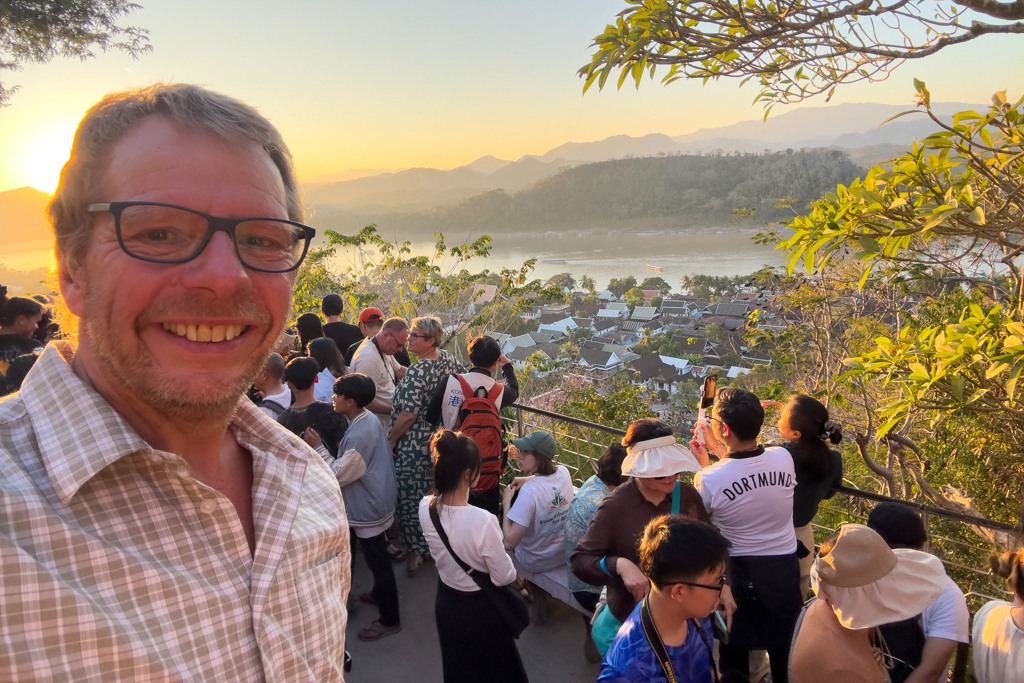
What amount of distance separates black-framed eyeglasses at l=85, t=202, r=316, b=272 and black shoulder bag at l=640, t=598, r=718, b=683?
5.34ft

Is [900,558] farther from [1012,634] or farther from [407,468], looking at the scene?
[407,468]

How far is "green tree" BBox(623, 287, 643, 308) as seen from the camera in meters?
47.4

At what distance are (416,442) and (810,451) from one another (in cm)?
240

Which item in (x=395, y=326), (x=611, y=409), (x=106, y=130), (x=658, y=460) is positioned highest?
(x=106, y=130)

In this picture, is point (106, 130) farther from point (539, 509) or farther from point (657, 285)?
point (657, 285)

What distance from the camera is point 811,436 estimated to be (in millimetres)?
2965

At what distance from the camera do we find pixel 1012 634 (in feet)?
6.23

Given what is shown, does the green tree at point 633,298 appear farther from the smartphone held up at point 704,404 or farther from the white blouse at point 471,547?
the white blouse at point 471,547

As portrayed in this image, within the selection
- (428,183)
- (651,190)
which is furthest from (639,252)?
(428,183)

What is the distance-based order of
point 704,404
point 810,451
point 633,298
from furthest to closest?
point 633,298
point 704,404
point 810,451

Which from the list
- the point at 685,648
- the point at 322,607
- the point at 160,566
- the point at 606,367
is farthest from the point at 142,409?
the point at 606,367

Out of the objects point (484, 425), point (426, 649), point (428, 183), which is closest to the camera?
point (426, 649)

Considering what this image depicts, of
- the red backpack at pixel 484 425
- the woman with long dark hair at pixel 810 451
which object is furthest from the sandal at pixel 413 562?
the woman with long dark hair at pixel 810 451

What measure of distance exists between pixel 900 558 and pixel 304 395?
3194 millimetres
